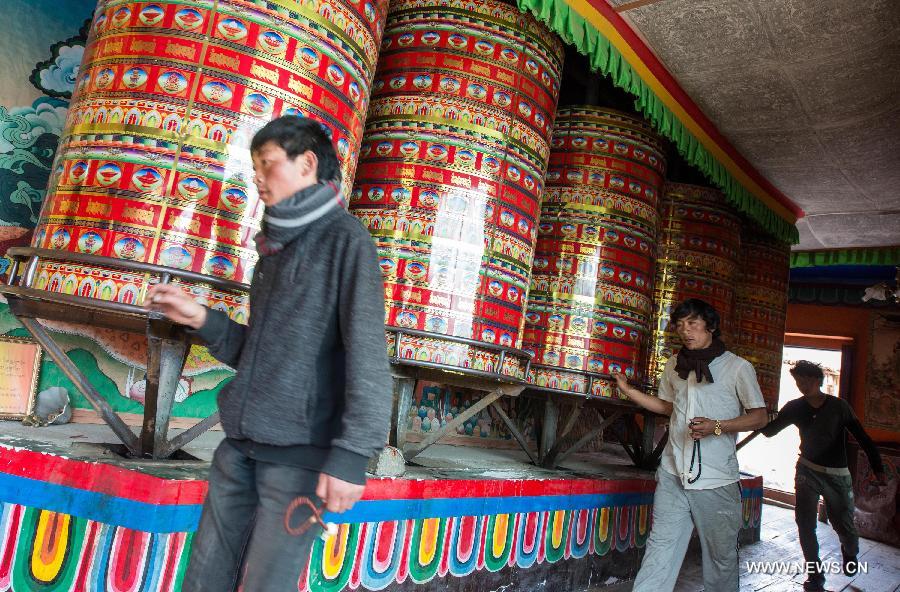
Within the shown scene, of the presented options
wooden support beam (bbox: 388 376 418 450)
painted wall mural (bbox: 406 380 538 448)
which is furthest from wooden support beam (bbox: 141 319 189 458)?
painted wall mural (bbox: 406 380 538 448)

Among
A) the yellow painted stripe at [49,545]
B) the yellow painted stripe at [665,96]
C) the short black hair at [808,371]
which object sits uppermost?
Result: the yellow painted stripe at [665,96]

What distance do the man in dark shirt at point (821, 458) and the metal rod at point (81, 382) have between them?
4.17 meters

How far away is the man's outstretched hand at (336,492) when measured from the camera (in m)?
1.15

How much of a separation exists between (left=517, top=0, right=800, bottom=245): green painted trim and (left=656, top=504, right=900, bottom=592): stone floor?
3007 mm

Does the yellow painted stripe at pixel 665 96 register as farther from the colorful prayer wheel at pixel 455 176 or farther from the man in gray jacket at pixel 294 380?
the man in gray jacket at pixel 294 380

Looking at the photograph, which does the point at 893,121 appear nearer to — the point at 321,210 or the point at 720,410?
the point at 720,410

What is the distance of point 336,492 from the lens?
1.15 m

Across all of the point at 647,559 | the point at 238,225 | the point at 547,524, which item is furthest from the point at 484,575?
the point at 238,225

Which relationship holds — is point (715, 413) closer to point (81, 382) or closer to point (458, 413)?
point (458, 413)

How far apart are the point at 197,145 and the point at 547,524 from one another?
2567 mm

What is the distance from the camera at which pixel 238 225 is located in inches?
79.1

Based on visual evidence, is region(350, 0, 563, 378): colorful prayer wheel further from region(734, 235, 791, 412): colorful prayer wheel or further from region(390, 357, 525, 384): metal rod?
region(734, 235, 791, 412): colorful prayer wheel

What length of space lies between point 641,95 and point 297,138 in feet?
11.0

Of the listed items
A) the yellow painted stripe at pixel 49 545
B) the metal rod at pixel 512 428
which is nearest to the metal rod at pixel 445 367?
the metal rod at pixel 512 428
